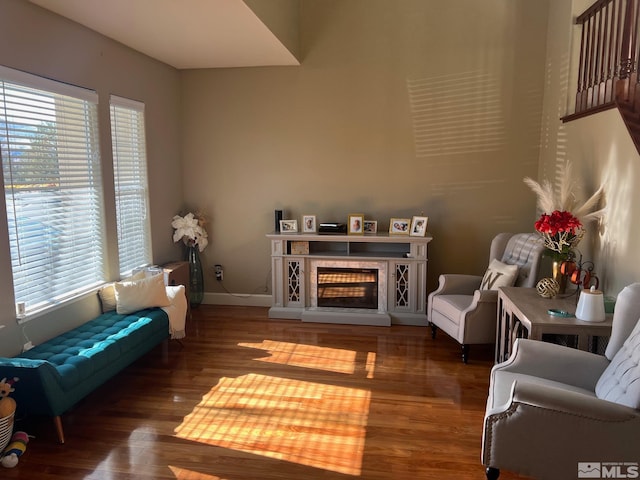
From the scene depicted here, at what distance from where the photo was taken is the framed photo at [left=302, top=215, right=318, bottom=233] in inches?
199

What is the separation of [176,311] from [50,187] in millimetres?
1339

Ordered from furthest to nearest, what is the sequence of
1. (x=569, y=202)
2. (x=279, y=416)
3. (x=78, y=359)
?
(x=569, y=202)
(x=279, y=416)
(x=78, y=359)

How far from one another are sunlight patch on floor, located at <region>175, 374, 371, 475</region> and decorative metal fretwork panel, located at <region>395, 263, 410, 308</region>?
1.64 meters

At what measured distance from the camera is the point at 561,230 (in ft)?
10.7

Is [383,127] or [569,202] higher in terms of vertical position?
[383,127]

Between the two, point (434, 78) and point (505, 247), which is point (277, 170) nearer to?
point (434, 78)

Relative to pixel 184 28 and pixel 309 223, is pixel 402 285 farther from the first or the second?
pixel 184 28

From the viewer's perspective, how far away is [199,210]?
5484 millimetres

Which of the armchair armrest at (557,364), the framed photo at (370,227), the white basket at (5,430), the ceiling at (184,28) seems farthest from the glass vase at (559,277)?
the white basket at (5,430)

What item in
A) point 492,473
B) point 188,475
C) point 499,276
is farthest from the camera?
point 499,276

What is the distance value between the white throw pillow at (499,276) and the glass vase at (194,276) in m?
2.99

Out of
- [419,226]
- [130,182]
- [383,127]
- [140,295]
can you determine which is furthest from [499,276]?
[130,182]

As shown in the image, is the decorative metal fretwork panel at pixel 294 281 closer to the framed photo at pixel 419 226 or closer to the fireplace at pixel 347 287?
the fireplace at pixel 347 287

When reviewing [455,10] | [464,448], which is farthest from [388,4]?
[464,448]
